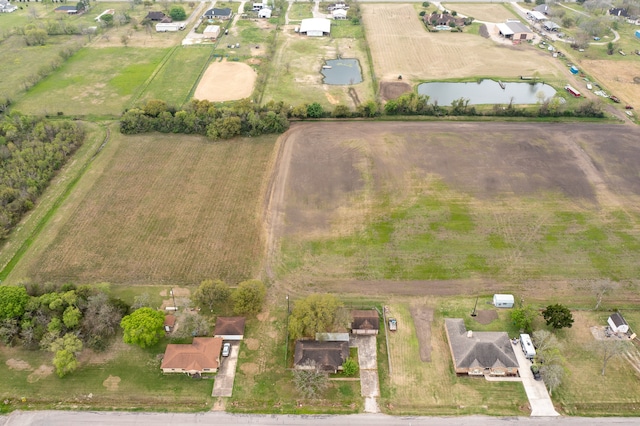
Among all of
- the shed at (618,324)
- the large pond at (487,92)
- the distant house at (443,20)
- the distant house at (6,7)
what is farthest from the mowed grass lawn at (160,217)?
the distant house at (6,7)

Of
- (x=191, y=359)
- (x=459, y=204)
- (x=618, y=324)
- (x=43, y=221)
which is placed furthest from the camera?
(x=459, y=204)

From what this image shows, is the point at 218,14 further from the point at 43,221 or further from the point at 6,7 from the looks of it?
the point at 43,221

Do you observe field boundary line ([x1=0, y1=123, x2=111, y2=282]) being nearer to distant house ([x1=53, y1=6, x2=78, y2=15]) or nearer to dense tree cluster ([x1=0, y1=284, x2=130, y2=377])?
dense tree cluster ([x1=0, y1=284, x2=130, y2=377])

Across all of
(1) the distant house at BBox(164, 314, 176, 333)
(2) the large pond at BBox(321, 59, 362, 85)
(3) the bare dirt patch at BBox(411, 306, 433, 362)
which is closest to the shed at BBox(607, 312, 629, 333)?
(3) the bare dirt patch at BBox(411, 306, 433, 362)

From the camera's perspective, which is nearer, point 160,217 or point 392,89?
point 160,217

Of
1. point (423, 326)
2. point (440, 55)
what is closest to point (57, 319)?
point (423, 326)

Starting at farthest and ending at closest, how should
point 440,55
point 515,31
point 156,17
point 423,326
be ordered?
point 156,17, point 515,31, point 440,55, point 423,326
